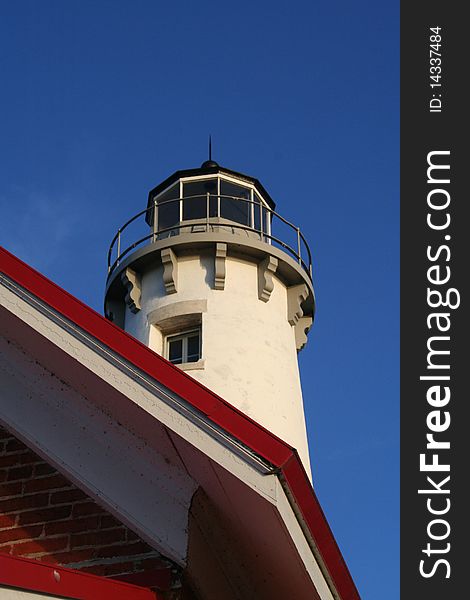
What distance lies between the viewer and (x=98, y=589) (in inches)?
145

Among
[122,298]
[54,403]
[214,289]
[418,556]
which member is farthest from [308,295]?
[54,403]

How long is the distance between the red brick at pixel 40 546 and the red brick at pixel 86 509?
12cm

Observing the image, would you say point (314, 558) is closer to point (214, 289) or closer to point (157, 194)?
point (214, 289)

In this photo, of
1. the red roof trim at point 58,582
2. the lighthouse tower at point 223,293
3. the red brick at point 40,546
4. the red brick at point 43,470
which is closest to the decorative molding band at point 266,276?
the lighthouse tower at point 223,293

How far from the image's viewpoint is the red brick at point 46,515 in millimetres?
4371

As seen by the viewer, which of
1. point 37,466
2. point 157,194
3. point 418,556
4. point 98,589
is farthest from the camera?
point 157,194

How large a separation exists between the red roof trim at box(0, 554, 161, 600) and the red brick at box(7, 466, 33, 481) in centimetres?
93

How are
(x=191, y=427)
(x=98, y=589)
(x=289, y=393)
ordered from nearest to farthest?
(x=98, y=589), (x=191, y=427), (x=289, y=393)

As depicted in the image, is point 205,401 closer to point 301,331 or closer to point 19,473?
point 19,473

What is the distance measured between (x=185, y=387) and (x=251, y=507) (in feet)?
1.82

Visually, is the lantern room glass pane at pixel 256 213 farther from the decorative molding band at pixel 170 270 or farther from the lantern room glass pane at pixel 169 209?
the decorative molding band at pixel 170 270

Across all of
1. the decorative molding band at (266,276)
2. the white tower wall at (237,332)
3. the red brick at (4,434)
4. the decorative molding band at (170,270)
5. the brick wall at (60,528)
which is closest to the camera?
the brick wall at (60,528)

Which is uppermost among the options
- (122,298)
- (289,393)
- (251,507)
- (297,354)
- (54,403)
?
(122,298)

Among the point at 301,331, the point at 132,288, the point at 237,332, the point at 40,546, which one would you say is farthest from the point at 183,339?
the point at 40,546
